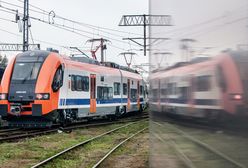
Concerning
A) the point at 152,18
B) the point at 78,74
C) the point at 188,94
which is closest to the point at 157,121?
the point at 152,18

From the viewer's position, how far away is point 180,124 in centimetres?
209

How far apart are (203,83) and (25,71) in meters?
15.0

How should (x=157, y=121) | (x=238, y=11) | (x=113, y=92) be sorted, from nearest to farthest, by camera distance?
(x=238, y=11) < (x=157, y=121) < (x=113, y=92)

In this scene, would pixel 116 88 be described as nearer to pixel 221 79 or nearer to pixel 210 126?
pixel 210 126

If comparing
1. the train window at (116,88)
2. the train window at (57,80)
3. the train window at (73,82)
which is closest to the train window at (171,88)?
the train window at (57,80)

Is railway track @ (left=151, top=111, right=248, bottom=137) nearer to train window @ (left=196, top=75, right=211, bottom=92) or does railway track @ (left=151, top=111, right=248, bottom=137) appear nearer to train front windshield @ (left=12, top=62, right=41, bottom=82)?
train window @ (left=196, top=75, right=211, bottom=92)

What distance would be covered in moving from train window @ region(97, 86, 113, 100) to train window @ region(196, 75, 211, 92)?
722 inches

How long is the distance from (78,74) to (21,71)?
7.73 ft

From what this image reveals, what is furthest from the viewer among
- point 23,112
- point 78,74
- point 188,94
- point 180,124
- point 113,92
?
point 113,92

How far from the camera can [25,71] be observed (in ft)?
52.7

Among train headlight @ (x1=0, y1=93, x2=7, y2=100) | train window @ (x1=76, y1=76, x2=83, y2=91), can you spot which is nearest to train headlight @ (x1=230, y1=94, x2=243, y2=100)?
train headlight @ (x1=0, y1=93, x2=7, y2=100)

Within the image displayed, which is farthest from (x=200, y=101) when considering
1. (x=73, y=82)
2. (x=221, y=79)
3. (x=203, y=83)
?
(x=73, y=82)

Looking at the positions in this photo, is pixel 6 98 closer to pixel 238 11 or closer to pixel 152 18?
pixel 152 18

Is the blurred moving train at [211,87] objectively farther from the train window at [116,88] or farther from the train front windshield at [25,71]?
the train window at [116,88]
